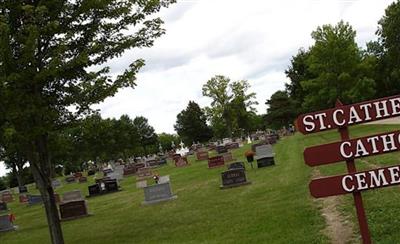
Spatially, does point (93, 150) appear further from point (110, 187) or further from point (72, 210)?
point (72, 210)

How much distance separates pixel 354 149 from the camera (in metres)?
8.34

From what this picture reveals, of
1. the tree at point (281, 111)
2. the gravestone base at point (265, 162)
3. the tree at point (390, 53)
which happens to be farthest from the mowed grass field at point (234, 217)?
the tree at point (281, 111)

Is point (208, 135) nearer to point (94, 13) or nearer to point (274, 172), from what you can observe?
point (274, 172)

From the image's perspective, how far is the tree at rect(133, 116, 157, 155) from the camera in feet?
376

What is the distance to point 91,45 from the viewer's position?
44.9 feet

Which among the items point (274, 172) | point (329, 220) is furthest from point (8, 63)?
point (274, 172)

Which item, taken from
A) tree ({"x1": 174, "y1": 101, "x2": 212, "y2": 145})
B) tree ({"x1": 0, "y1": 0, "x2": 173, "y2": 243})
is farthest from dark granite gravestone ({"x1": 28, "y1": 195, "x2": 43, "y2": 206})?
tree ({"x1": 174, "y1": 101, "x2": 212, "y2": 145})

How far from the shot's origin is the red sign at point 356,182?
828cm

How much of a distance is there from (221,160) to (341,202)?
23699 millimetres

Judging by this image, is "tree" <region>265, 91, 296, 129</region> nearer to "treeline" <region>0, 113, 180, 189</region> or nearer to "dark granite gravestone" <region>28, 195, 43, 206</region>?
"treeline" <region>0, 113, 180, 189</region>

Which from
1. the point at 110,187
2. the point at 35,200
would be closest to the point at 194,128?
the point at 35,200

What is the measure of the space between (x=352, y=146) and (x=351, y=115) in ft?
1.62

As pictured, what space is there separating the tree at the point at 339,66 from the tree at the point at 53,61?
3950 centimetres

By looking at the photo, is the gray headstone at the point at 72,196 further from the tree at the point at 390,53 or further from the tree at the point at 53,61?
the tree at the point at 390,53
